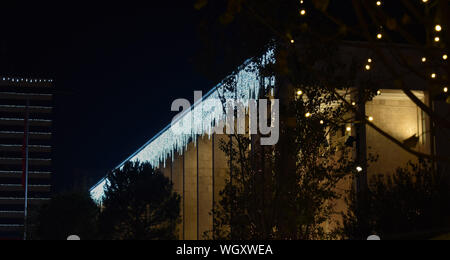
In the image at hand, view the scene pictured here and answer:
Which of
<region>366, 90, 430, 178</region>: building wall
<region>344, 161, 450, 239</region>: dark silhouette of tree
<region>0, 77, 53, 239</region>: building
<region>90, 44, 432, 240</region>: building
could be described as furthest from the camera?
<region>0, 77, 53, 239</region>: building

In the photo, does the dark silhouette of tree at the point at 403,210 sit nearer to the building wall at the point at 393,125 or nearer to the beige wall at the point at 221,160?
the beige wall at the point at 221,160

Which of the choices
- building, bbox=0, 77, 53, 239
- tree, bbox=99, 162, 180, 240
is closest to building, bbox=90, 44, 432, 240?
tree, bbox=99, 162, 180, 240

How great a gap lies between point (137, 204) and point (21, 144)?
75.5m

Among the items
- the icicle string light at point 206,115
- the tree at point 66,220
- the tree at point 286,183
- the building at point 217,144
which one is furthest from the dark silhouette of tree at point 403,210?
the tree at point 66,220

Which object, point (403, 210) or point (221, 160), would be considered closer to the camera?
point (403, 210)

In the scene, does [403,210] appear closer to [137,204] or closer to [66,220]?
[137,204]

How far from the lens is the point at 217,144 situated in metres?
29.9

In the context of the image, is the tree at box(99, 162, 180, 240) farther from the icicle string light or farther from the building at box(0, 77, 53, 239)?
the building at box(0, 77, 53, 239)

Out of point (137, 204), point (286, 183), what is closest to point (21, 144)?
point (137, 204)

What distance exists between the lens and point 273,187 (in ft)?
43.8

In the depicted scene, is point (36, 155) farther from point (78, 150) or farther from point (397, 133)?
point (397, 133)

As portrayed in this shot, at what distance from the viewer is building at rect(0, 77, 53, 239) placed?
335 feet

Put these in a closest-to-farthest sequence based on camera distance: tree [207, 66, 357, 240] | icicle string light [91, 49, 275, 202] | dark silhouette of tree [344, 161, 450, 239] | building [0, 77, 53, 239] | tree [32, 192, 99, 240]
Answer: tree [207, 66, 357, 240] → icicle string light [91, 49, 275, 202] → dark silhouette of tree [344, 161, 450, 239] → tree [32, 192, 99, 240] → building [0, 77, 53, 239]
